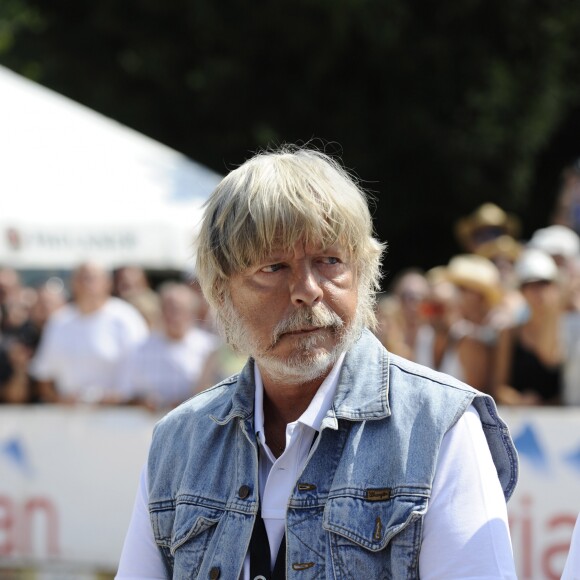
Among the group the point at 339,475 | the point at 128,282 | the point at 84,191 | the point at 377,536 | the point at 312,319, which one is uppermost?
the point at 84,191

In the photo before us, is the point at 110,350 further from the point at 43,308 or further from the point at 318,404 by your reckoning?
the point at 318,404

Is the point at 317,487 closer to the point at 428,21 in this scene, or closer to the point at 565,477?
the point at 565,477

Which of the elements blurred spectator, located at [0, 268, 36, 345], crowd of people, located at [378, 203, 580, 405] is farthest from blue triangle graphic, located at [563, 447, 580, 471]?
blurred spectator, located at [0, 268, 36, 345]

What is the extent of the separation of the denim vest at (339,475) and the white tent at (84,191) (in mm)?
6042

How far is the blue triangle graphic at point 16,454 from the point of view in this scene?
23.4ft

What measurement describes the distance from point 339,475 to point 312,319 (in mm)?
308

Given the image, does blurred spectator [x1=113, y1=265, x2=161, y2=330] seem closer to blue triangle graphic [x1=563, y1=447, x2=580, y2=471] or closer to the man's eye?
blue triangle graphic [x1=563, y1=447, x2=580, y2=471]

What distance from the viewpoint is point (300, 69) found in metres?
14.8

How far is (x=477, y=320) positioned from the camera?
7000 mm

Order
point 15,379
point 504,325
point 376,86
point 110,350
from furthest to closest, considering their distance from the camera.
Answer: point 376,86
point 15,379
point 110,350
point 504,325

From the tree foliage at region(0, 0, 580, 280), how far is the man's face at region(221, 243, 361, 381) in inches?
450

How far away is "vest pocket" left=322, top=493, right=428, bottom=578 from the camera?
7.14 ft

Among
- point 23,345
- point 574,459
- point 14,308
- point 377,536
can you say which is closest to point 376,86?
point 14,308

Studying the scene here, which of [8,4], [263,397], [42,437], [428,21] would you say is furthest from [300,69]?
[263,397]
